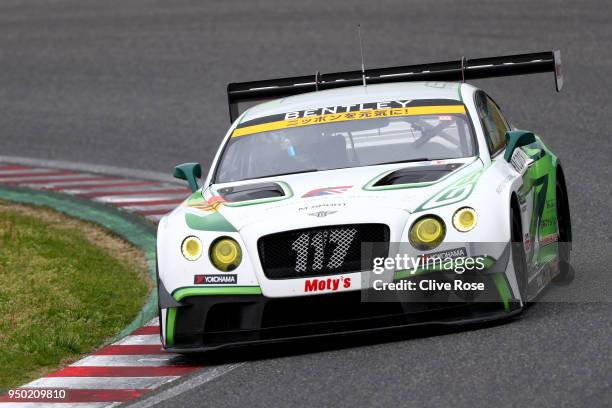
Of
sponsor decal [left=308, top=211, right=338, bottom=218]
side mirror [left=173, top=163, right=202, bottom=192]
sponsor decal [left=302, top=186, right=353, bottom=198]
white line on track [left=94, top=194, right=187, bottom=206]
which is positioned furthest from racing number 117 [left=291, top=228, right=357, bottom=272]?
white line on track [left=94, top=194, right=187, bottom=206]

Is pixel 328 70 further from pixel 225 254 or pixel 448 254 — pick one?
pixel 448 254

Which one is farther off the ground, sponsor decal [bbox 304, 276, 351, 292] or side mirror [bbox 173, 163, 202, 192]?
side mirror [bbox 173, 163, 202, 192]

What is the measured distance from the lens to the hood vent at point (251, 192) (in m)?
8.10

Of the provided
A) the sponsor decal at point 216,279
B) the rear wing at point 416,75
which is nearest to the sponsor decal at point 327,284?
the sponsor decal at point 216,279

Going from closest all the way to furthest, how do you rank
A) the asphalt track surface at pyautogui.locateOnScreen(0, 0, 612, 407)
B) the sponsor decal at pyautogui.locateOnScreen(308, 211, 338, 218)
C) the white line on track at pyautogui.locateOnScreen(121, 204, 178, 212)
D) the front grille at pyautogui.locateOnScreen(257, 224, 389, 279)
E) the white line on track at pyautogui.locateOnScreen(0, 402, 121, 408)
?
1. the asphalt track surface at pyautogui.locateOnScreen(0, 0, 612, 407)
2. the white line on track at pyautogui.locateOnScreen(0, 402, 121, 408)
3. the front grille at pyautogui.locateOnScreen(257, 224, 389, 279)
4. the sponsor decal at pyautogui.locateOnScreen(308, 211, 338, 218)
5. the white line on track at pyautogui.locateOnScreen(121, 204, 178, 212)

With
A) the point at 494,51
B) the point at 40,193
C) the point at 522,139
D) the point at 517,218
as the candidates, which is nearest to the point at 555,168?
the point at 522,139

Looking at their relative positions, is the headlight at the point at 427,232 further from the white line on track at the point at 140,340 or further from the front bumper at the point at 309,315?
the white line on track at the point at 140,340

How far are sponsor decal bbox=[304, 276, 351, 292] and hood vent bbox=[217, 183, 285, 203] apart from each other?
0.78 meters

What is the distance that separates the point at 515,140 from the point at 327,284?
1.78 meters

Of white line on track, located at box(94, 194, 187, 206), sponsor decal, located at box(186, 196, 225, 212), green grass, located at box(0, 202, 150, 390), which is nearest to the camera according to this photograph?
sponsor decal, located at box(186, 196, 225, 212)

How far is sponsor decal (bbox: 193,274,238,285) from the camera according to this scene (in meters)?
7.56

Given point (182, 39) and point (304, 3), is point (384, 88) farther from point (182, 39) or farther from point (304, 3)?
point (304, 3)

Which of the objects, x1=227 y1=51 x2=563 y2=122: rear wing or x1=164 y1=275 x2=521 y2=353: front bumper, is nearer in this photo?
x1=164 y1=275 x2=521 y2=353: front bumper

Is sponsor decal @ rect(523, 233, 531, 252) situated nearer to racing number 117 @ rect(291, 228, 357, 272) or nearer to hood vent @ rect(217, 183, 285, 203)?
racing number 117 @ rect(291, 228, 357, 272)
